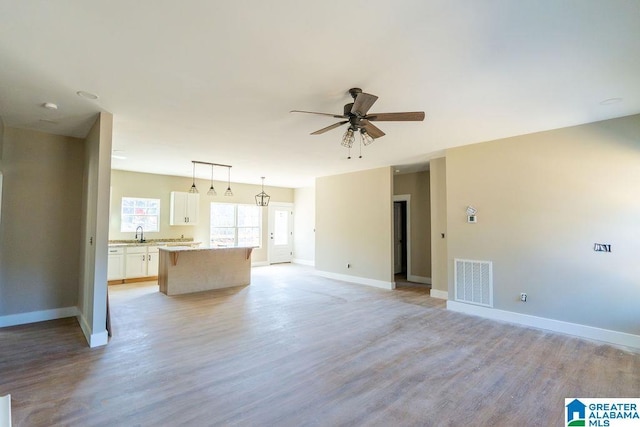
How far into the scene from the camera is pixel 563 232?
391 centimetres

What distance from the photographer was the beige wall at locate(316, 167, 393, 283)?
21.5ft

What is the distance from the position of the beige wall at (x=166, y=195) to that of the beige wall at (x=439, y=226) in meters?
5.87

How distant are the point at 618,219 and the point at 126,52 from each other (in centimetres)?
541

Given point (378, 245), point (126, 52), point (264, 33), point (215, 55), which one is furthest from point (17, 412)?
point (378, 245)

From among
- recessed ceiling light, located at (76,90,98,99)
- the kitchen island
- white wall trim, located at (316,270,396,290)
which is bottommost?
white wall trim, located at (316,270,396,290)

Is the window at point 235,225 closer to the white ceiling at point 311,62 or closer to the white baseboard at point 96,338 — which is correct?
the white ceiling at point 311,62

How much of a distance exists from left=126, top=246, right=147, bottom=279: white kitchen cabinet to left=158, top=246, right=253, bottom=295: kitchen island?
3.19 ft

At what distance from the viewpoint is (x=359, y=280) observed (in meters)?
7.03

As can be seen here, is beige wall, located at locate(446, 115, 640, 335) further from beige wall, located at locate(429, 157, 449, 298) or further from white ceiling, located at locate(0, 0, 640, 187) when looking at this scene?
beige wall, located at locate(429, 157, 449, 298)

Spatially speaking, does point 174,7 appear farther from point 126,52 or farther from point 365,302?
point 365,302

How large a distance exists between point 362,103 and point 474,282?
359cm

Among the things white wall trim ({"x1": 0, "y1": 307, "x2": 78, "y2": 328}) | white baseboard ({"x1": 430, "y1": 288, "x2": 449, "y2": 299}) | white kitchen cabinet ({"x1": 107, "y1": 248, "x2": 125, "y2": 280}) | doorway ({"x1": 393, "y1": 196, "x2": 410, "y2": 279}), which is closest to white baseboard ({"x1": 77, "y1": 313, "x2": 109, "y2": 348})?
white wall trim ({"x1": 0, "y1": 307, "x2": 78, "y2": 328})

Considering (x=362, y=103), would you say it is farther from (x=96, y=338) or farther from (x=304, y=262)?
(x=304, y=262)

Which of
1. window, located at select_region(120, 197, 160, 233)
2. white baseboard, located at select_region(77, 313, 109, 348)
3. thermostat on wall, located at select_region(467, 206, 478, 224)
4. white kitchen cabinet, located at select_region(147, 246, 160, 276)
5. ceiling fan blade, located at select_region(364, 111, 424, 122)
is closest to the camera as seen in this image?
ceiling fan blade, located at select_region(364, 111, 424, 122)
